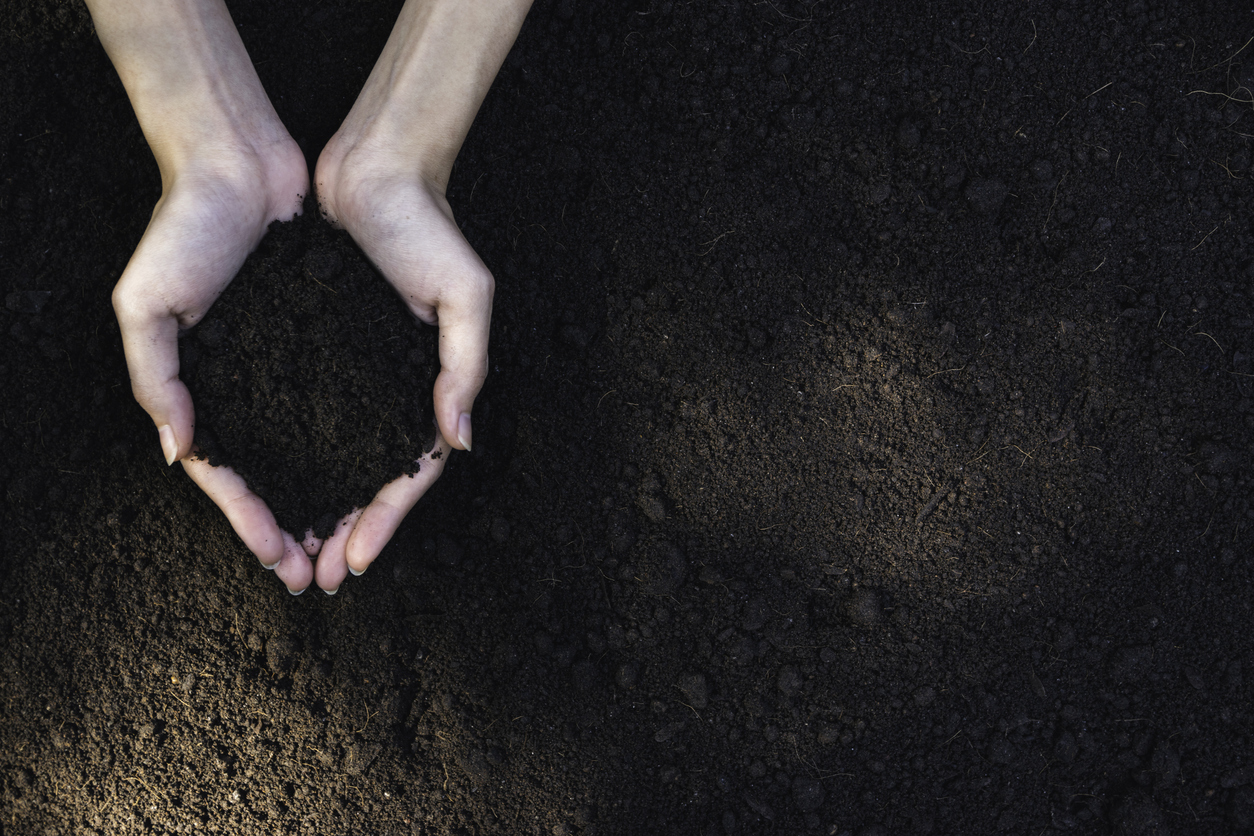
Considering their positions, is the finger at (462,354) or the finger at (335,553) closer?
the finger at (462,354)

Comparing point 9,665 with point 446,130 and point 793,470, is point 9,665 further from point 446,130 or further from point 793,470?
point 793,470

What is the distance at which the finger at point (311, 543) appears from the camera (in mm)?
1683

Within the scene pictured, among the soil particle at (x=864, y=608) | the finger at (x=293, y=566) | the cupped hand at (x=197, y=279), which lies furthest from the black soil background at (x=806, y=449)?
the cupped hand at (x=197, y=279)

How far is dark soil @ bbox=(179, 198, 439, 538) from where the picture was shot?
5.16 feet

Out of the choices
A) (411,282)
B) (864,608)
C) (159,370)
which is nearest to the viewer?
(159,370)

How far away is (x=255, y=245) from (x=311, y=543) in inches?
25.1

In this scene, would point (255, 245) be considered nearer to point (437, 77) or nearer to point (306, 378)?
point (306, 378)

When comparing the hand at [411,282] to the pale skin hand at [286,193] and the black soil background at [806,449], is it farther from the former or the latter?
the black soil background at [806,449]

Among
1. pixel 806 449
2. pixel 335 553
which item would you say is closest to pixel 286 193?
pixel 335 553

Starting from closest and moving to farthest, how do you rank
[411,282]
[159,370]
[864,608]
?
[159,370], [411,282], [864,608]

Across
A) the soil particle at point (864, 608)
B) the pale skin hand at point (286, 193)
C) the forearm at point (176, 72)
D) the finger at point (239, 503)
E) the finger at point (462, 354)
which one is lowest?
the soil particle at point (864, 608)

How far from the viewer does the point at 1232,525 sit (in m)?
1.90

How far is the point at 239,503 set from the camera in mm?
1608

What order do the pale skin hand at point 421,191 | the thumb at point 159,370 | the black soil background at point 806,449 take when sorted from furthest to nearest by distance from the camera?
the black soil background at point 806,449 → the pale skin hand at point 421,191 → the thumb at point 159,370
